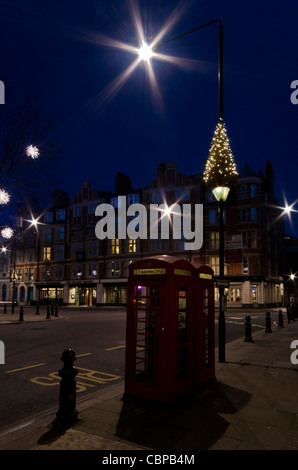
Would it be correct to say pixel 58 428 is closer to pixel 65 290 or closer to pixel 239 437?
pixel 239 437

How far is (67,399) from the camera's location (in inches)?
206

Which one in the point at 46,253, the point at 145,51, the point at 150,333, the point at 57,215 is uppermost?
the point at 57,215

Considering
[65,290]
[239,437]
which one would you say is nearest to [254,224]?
[65,290]

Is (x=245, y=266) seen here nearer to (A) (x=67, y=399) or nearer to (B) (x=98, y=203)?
(B) (x=98, y=203)

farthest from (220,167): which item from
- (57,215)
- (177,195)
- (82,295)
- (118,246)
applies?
(57,215)

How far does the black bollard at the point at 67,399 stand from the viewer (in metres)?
5.12

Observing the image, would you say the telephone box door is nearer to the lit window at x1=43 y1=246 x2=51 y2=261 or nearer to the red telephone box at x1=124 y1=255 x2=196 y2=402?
the red telephone box at x1=124 y1=255 x2=196 y2=402

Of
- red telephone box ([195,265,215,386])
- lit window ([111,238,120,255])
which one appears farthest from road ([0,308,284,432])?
lit window ([111,238,120,255])

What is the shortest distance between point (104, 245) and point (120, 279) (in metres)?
6.23

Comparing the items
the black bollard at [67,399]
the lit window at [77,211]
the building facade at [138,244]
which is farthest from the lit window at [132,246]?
the black bollard at [67,399]

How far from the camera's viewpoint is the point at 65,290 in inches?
2333

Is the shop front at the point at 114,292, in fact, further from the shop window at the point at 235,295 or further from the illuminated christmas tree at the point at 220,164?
the illuminated christmas tree at the point at 220,164

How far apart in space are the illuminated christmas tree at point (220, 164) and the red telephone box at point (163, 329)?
4650mm

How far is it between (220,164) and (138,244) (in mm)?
42313
